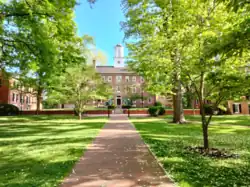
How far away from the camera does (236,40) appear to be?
3.54m

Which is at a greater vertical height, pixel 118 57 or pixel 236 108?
pixel 118 57

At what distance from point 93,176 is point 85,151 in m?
2.46

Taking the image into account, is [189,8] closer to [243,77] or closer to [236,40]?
[243,77]

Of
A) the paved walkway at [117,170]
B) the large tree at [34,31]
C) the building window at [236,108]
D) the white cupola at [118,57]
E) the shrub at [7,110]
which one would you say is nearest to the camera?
the paved walkway at [117,170]

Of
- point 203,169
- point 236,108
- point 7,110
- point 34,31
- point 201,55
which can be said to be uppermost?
point 34,31

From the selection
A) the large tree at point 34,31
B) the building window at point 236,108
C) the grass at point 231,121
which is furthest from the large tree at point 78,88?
the building window at point 236,108

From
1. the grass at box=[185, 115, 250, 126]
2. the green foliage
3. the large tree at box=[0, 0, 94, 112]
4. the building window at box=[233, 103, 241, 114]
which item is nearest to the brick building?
the large tree at box=[0, 0, 94, 112]

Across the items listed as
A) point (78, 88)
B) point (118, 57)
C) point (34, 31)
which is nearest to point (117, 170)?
point (34, 31)

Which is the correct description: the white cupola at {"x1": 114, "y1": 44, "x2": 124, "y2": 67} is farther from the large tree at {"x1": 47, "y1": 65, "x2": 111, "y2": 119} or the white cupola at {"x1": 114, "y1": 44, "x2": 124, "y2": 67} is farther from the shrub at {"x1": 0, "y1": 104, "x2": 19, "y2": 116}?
the large tree at {"x1": 47, "y1": 65, "x2": 111, "y2": 119}

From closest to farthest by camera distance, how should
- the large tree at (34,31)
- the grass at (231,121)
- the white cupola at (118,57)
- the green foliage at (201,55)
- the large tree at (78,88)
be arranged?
the green foliage at (201,55), the large tree at (34,31), the grass at (231,121), the large tree at (78,88), the white cupola at (118,57)

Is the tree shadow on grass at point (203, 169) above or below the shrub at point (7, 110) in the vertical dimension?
below

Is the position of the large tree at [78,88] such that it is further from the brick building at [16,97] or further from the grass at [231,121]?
the grass at [231,121]

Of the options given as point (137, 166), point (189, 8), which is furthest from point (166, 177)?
point (189, 8)

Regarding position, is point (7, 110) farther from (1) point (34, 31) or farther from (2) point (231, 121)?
(2) point (231, 121)
